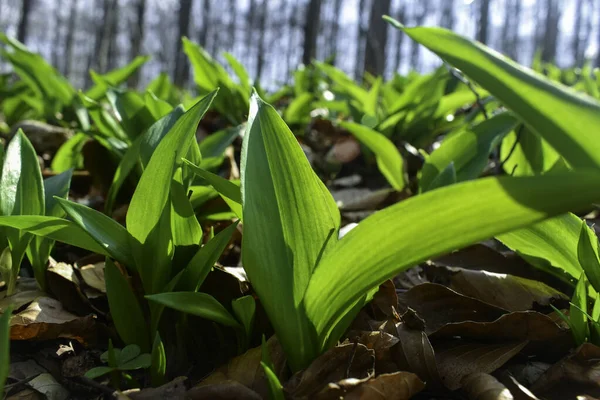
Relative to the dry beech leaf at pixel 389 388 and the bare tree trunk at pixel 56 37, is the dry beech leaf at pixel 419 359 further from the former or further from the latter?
the bare tree trunk at pixel 56 37

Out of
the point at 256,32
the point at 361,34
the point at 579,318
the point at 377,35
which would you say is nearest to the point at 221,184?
the point at 579,318

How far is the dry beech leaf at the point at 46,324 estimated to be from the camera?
3.13 feet

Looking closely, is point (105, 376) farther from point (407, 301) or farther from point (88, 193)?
point (88, 193)

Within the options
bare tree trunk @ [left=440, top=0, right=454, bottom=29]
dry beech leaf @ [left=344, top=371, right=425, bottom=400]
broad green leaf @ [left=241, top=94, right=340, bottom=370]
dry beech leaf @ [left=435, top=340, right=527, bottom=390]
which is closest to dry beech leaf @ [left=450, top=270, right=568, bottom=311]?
dry beech leaf @ [left=435, top=340, right=527, bottom=390]

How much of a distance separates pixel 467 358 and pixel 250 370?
0.36 m

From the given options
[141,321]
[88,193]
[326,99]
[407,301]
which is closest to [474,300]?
[407,301]

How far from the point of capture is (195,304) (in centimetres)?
84

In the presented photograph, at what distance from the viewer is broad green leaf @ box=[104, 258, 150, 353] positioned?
91 centimetres

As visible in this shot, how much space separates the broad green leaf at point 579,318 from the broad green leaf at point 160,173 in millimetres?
686

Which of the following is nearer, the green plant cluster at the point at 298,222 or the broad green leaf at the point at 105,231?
the green plant cluster at the point at 298,222

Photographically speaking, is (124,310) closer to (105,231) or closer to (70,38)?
(105,231)

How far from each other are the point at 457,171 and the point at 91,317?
3.19 ft

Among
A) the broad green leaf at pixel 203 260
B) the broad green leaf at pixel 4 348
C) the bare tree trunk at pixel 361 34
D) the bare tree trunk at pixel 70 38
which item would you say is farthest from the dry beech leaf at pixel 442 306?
the bare tree trunk at pixel 70 38

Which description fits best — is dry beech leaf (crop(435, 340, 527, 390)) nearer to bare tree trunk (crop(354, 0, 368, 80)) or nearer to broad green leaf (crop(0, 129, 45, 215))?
broad green leaf (crop(0, 129, 45, 215))
